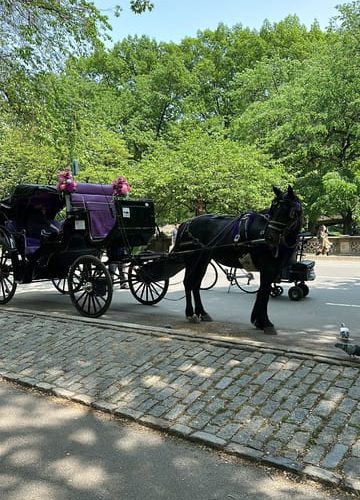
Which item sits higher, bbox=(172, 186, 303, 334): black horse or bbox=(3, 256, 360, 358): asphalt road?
bbox=(172, 186, 303, 334): black horse

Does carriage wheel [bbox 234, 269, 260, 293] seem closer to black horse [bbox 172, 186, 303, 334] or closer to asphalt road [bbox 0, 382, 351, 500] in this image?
black horse [bbox 172, 186, 303, 334]

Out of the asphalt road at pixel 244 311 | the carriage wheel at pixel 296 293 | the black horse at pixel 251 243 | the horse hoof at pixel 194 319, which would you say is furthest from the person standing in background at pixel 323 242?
the horse hoof at pixel 194 319

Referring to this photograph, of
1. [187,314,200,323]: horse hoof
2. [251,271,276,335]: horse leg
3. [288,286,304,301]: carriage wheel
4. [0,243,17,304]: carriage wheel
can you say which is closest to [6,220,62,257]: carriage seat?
[0,243,17,304]: carriage wheel

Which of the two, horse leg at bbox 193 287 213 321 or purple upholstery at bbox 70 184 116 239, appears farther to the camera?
purple upholstery at bbox 70 184 116 239

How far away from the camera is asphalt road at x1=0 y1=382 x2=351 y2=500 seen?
3027 millimetres

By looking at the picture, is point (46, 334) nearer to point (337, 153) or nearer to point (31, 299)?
point (31, 299)

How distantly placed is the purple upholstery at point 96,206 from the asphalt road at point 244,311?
5.22ft

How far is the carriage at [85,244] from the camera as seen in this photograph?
8.10 meters

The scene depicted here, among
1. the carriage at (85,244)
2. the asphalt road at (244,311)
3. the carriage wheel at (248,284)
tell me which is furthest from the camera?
the carriage wheel at (248,284)

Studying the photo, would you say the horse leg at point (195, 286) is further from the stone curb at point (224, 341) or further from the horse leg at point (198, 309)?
the stone curb at point (224, 341)

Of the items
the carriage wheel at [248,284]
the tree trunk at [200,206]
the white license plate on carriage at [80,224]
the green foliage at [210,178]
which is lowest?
the carriage wheel at [248,284]

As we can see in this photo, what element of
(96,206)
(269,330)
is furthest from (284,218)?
(96,206)

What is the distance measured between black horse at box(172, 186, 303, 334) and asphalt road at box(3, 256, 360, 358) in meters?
0.42

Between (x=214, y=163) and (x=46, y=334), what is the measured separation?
62.0 feet
